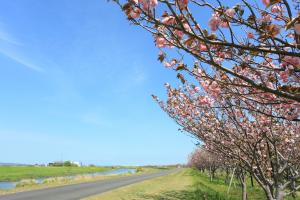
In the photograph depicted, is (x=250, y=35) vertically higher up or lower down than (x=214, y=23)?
higher up

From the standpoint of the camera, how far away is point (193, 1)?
141 inches

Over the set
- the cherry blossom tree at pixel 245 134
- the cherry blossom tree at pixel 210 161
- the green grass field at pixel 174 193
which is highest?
the cherry blossom tree at pixel 210 161

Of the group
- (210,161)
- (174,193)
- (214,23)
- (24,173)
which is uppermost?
(24,173)

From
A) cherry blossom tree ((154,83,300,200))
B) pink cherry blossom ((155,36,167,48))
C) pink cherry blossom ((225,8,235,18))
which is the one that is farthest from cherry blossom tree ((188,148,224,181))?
pink cherry blossom ((225,8,235,18))

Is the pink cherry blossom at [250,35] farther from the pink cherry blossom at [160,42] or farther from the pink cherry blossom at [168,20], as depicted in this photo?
the pink cherry blossom at [168,20]

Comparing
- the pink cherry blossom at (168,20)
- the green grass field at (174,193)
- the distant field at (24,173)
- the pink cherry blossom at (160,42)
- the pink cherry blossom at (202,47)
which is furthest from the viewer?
the distant field at (24,173)

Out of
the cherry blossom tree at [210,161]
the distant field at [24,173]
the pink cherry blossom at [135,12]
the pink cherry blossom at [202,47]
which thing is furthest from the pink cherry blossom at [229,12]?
the distant field at [24,173]

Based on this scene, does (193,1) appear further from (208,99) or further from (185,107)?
(185,107)

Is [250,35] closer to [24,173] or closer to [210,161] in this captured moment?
[210,161]

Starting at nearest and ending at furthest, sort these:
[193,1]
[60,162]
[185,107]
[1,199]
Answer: [193,1] → [185,107] → [1,199] → [60,162]

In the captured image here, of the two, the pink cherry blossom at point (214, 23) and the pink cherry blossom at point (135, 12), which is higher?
the pink cherry blossom at point (135, 12)

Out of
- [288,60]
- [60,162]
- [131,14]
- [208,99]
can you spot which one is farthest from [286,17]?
[60,162]

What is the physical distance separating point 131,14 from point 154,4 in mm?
245

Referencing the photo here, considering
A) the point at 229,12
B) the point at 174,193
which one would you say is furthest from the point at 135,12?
the point at 174,193
